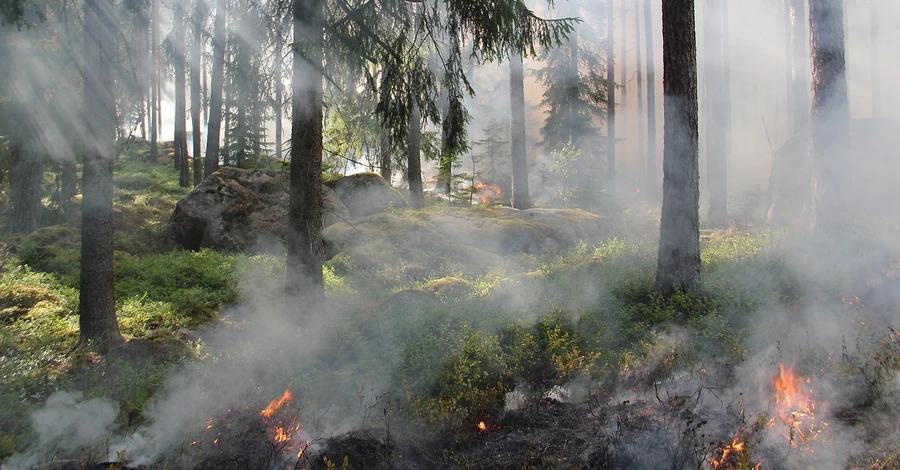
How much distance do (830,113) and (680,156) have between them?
373 centimetres

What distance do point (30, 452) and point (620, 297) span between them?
7.25m

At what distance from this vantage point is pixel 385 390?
5.83m

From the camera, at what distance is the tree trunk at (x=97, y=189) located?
6.68 metres

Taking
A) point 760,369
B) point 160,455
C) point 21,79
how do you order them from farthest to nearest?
point 21,79, point 760,369, point 160,455

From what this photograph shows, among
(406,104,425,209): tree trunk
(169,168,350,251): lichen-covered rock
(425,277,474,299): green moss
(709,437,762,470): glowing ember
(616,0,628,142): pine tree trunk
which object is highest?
(616,0,628,142): pine tree trunk

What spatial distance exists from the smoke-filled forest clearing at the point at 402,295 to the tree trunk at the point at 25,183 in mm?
54

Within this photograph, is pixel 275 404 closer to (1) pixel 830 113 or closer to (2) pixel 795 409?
(2) pixel 795 409

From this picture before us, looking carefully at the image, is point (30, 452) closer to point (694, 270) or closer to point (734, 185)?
point (694, 270)

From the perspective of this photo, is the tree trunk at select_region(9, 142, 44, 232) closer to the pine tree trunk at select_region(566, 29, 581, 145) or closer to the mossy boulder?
the mossy boulder

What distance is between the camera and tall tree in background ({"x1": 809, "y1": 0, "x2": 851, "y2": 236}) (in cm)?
912

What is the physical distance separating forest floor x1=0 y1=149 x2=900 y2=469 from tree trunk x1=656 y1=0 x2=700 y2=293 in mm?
534

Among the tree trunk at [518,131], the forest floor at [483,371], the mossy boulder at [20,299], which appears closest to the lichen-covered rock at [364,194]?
the tree trunk at [518,131]

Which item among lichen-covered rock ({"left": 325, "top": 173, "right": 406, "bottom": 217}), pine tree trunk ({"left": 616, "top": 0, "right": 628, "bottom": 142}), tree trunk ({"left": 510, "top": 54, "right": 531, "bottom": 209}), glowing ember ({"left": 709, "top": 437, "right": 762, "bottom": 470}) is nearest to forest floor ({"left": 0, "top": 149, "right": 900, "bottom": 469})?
glowing ember ({"left": 709, "top": 437, "right": 762, "bottom": 470})

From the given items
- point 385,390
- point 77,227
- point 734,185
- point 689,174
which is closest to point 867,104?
point 734,185
